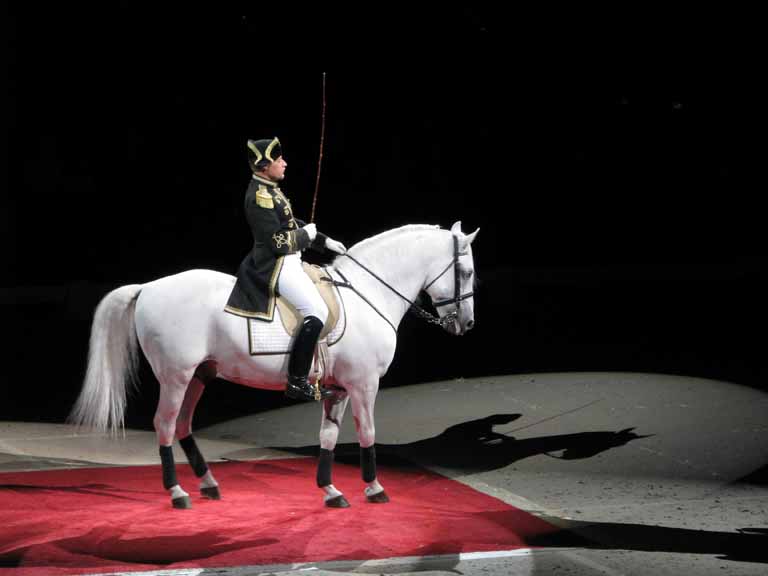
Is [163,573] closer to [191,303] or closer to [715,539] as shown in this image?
[191,303]

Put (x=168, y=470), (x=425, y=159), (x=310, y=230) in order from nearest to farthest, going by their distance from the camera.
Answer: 1. (x=310, y=230)
2. (x=168, y=470)
3. (x=425, y=159)

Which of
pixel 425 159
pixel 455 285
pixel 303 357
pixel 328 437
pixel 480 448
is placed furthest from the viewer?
pixel 425 159

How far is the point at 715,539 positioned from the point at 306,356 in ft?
6.46

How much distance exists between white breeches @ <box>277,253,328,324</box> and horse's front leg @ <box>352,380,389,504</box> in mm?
448

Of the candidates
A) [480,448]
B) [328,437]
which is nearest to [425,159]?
[480,448]

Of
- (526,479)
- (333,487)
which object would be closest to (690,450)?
(526,479)

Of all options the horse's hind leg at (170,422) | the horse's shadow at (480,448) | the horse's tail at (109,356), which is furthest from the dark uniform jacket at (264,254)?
the horse's shadow at (480,448)

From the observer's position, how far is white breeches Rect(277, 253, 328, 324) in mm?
5555

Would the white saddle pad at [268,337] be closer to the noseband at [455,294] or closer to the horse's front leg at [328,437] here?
the horse's front leg at [328,437]

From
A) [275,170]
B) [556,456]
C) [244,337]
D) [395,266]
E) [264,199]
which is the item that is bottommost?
[556,456]

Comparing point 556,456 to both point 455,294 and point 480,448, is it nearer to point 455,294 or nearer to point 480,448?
point 480,448

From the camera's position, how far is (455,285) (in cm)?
593

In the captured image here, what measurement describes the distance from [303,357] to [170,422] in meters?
0.75

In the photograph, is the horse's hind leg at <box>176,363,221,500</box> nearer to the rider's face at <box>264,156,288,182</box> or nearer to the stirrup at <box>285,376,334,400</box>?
the stirrup at <box>285,376,334,400</box>
